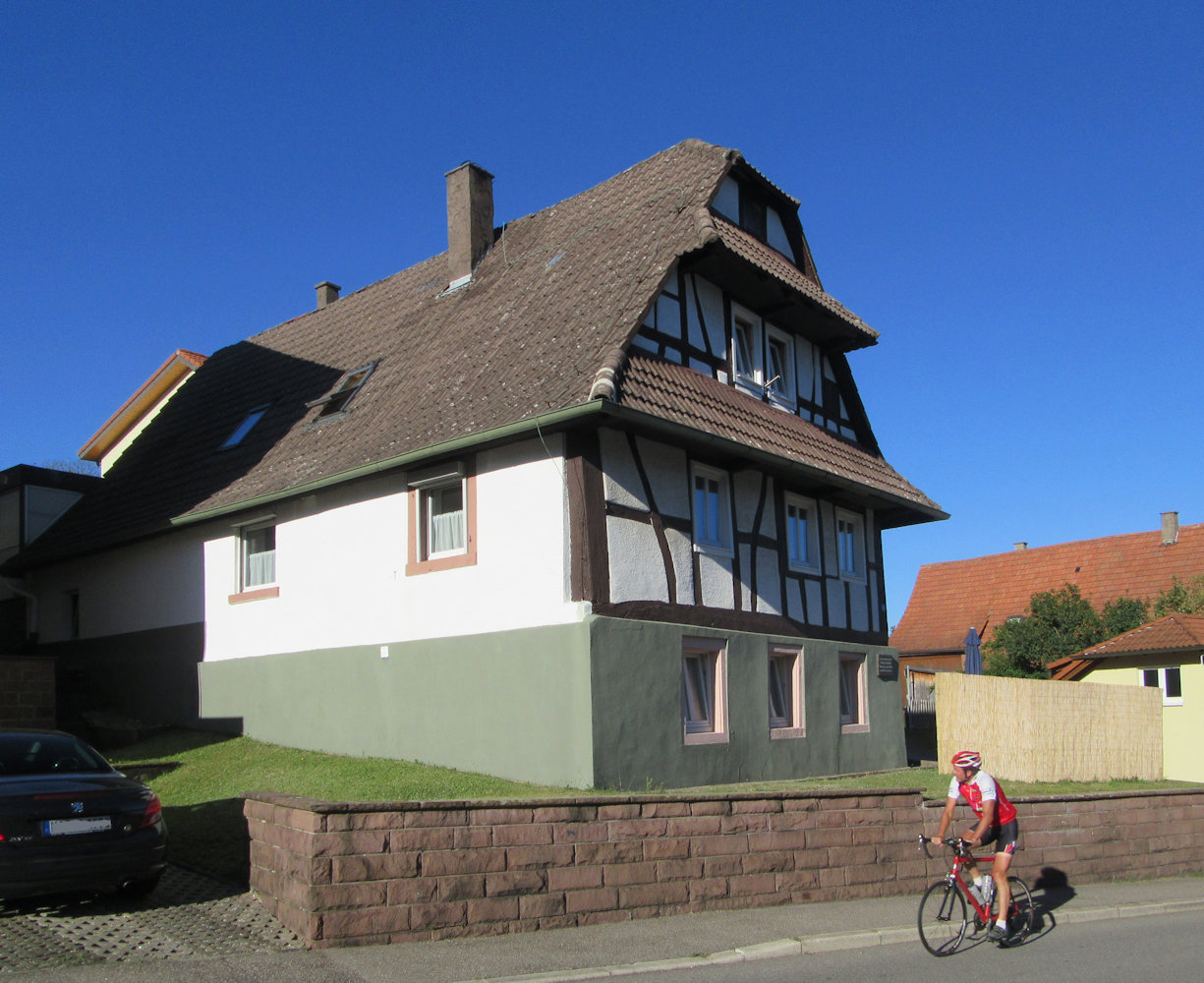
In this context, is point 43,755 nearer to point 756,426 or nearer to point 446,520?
point 446,520

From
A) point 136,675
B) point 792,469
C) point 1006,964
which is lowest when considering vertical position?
point 1006,964

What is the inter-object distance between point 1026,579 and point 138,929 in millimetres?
42737

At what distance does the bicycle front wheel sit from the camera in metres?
9.47

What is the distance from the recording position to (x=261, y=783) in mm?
13352

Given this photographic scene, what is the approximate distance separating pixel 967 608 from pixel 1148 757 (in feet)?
85.4

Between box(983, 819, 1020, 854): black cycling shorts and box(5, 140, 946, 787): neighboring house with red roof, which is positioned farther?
box(5, 140, 946, 787): neighboring house with red roof

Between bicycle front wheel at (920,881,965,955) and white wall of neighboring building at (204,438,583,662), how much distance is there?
523 centimetres

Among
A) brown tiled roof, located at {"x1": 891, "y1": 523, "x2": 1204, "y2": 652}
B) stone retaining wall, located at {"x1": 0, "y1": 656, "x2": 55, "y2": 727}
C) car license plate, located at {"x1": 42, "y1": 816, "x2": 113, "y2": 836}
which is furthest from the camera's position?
brown tiled roof, located at {"x1": 891, "y1": 523, "x2": 1204, "y2": 652}

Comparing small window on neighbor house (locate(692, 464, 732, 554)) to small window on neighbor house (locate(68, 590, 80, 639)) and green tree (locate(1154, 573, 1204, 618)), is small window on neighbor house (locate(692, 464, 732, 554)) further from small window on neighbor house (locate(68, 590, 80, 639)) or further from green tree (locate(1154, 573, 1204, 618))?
green tree (locate(1154, 573, 1204, 618))

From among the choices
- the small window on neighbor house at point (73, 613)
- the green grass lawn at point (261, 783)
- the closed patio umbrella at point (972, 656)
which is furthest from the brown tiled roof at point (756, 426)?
the small window on neighbor house at point (73, 613)

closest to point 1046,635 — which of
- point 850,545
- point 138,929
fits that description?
point 850,545

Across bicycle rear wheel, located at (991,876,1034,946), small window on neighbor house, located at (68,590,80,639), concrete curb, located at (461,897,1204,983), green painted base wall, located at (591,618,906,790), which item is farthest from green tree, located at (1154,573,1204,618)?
small window on neighbor house, located at (68,590,80,639)

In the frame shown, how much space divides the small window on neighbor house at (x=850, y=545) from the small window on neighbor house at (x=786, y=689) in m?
2.59

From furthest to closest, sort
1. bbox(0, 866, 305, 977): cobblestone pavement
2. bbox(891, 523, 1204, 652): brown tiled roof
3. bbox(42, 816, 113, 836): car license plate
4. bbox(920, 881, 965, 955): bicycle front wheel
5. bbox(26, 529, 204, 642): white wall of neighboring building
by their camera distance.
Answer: bbox(891, 523, 1204, 652): brown tiled roof < bbox(26, 529, 204, 642): white wall of neighboring building < bbox(920, 881, 965, 955): bicycle front wheel < bbox(42, 816, 113, 836): car license plate < bbox(0, 866, 305, 977): cobblestone pavement
